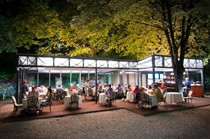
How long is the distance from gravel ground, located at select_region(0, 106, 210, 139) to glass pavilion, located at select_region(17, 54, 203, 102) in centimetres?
493

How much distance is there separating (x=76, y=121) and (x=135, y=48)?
36.6 ft

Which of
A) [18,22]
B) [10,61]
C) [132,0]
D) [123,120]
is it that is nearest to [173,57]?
[132,0]

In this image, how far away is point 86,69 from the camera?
14.2 m

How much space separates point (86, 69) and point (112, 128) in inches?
356

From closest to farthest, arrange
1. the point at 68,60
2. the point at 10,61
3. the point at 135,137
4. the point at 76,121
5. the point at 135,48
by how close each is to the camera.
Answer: the point at 135,137
the point at 76,121
the point at 68,60
the point at 135,48
the point at 10,61

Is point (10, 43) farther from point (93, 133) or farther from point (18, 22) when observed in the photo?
point (93, 133)

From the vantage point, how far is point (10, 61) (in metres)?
17.3

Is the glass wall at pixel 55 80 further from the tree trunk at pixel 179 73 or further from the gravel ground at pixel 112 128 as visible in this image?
the tree trunk at pixel 179 73

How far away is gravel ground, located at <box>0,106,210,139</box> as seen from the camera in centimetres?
493

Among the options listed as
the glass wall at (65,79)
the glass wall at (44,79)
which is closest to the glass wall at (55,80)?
the glass wall at (44,79)

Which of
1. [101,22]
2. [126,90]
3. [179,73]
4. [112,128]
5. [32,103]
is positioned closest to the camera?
[112,128]

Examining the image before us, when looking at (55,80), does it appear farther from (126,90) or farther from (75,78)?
(126,90)

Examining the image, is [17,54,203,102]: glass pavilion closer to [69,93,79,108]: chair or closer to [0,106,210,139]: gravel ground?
[69,93,79,108]: chair

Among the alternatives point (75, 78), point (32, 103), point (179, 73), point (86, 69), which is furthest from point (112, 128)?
point (75, 78)
